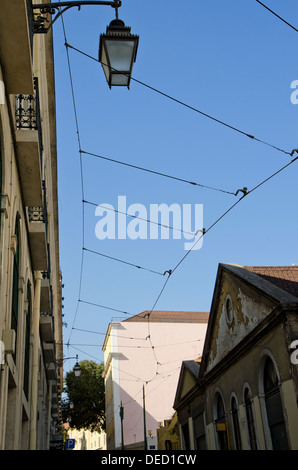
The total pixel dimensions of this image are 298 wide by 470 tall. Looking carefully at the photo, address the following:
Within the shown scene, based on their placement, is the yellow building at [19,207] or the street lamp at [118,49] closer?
the street lamp at [118,49]

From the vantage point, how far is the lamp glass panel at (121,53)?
20.0 feet

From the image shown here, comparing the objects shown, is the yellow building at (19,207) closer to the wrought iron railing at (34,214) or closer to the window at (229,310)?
the wrought iron railing at (34,214)

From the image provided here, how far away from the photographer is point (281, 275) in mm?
17797

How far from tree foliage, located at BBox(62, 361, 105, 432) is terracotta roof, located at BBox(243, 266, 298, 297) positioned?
34.9 meters

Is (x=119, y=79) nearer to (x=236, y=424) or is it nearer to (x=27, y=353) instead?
(x=27, y=353)

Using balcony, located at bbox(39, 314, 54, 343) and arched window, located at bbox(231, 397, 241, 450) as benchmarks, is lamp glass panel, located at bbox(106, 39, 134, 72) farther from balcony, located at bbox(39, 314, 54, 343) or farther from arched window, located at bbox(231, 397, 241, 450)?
arched window, located at bbox(231, 397, 241, 450)

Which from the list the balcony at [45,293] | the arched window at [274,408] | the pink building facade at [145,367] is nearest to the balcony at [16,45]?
the balcony at [45,293]

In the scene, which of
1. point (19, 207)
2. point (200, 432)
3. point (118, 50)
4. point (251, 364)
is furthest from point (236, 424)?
point (118, 50)

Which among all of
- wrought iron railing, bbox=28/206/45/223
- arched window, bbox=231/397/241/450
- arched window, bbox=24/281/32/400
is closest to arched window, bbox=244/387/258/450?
arched window, bbox=231/397/241/450

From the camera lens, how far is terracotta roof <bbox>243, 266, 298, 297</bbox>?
16.6 m

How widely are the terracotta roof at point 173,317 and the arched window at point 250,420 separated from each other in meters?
34.2

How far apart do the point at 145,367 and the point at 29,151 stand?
42.1 metres
